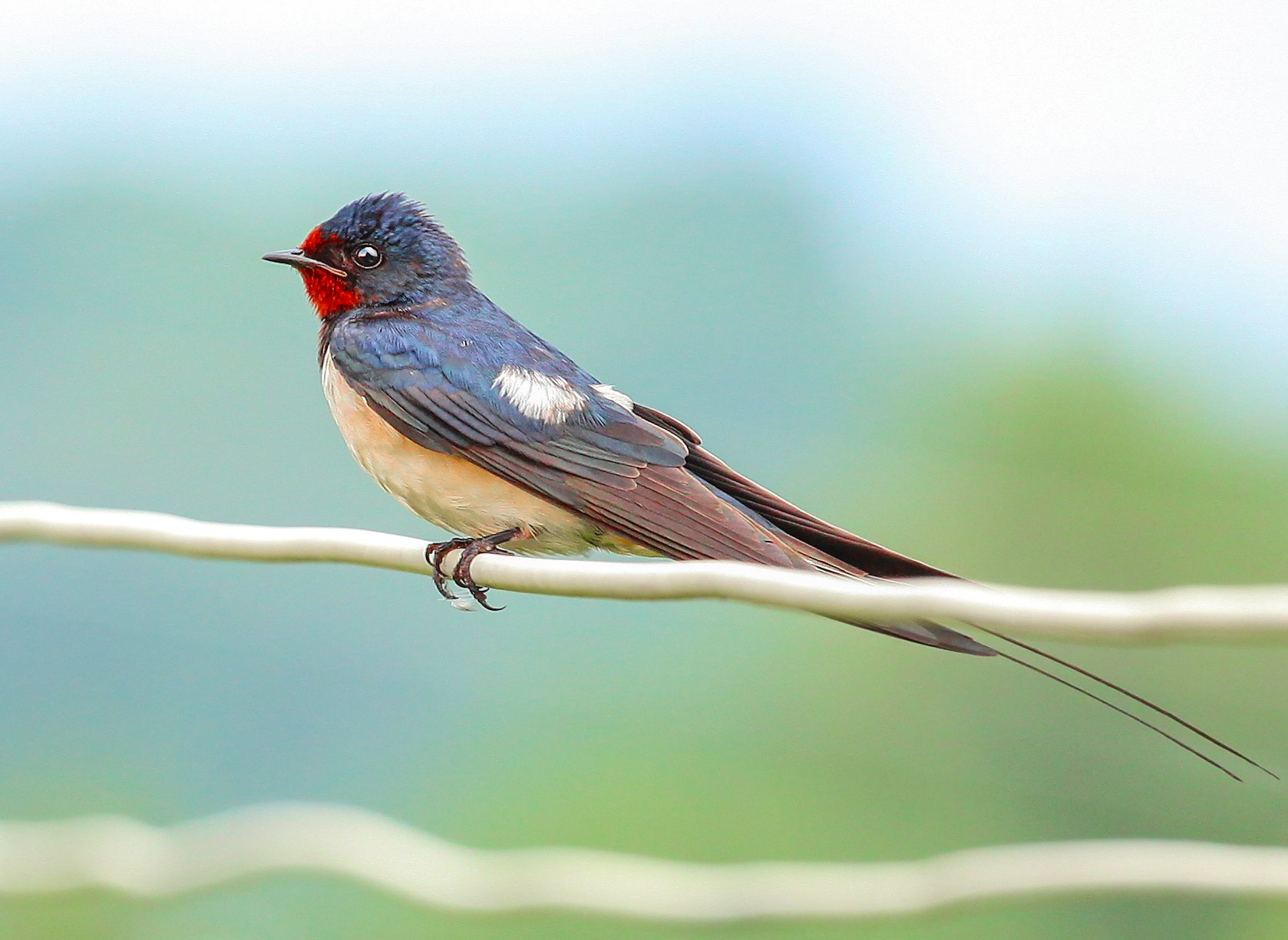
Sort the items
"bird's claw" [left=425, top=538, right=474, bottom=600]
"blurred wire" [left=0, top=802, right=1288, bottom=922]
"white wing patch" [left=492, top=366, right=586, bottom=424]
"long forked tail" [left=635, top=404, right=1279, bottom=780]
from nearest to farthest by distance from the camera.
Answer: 1. "blurred wire" [left=0, top=802, right=1288, bottom=922]
2. "long forked tail" [left=635, top=404, right=1279, bottom=780]
3. "bird's claw" [left=425, top=538, right=474, bottom=600]
4. "white wing patch" [left=492, top=366, right=586, bottom=424]

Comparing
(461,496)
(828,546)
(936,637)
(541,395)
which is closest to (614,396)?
(541,395)

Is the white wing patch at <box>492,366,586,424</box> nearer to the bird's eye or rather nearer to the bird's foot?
the bird's foot

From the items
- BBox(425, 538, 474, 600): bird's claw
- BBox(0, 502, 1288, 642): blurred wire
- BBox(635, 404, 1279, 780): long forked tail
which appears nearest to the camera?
BBox(0, 502, 1288, 642): blurred wire

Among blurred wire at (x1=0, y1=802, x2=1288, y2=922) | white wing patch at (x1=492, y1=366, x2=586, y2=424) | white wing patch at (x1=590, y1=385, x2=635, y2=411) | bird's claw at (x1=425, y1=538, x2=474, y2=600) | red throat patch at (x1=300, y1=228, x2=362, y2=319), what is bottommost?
blurred wire at (x1=0, y1=802, x2=1288, y2=922)

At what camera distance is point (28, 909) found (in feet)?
95.4

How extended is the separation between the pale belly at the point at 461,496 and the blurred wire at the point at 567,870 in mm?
445

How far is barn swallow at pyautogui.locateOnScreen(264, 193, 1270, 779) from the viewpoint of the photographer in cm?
196

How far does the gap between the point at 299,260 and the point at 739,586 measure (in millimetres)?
1581

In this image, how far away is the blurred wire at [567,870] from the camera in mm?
1367

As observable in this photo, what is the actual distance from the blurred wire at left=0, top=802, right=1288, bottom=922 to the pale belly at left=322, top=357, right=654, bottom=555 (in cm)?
45

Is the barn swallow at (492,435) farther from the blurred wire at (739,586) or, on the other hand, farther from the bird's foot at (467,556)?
the blurred wire at (739,586)

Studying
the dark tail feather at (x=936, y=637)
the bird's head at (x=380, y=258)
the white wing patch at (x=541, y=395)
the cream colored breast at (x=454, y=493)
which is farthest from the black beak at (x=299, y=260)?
the dark tail feather at (x=936, y=637)

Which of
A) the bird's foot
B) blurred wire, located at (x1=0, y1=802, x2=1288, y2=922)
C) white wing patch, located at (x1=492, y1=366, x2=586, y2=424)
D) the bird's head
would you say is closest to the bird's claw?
the bird's foot

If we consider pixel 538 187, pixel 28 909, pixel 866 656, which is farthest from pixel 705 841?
pixel 538 187
